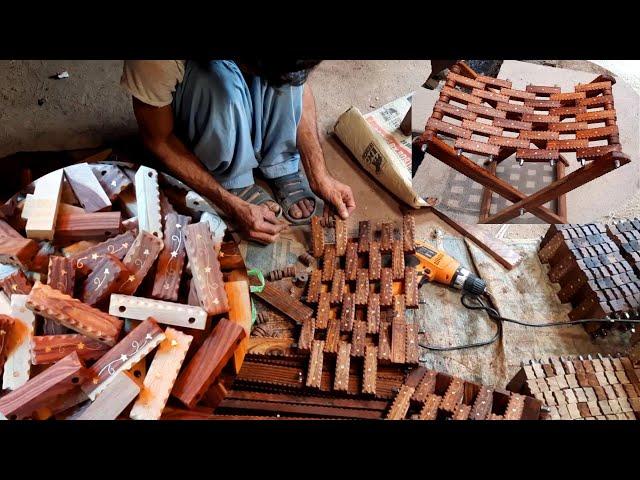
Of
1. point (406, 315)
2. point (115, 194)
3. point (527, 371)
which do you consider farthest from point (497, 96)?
point (115, 194)

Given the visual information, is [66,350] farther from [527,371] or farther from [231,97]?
[527,371]

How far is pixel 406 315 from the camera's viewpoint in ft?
9.07

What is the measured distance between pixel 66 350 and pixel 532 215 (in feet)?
8.67

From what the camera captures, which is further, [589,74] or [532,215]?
[589,74]

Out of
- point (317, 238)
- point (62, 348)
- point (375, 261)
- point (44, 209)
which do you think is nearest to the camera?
point (62, 348)

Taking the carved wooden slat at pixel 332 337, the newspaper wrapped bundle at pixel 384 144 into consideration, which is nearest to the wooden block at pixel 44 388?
the carved wooden slat at pixel 332 337

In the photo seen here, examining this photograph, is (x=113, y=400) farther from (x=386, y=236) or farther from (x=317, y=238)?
(x=386, y=236)

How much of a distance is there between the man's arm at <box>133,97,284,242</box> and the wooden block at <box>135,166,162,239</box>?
0.78 m

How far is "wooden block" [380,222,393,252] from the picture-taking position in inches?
110

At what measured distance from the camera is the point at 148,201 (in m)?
1.90

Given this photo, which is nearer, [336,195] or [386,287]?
[386,287]

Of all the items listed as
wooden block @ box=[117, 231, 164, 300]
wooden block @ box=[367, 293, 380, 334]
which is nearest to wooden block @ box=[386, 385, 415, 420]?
wooden block @ box=[367, 293, 380, 334]

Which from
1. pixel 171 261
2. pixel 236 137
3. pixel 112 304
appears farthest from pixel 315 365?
pixel 236 137

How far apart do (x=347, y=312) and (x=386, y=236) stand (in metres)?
0.49
